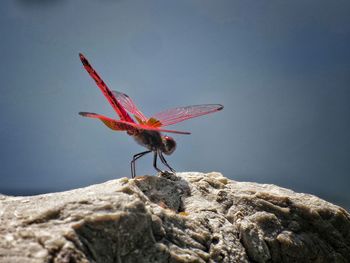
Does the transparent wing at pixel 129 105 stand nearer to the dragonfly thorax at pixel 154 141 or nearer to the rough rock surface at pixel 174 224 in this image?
the dragonfly thorax at pixel 154 141

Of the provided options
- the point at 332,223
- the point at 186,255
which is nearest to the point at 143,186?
the point at 186,255

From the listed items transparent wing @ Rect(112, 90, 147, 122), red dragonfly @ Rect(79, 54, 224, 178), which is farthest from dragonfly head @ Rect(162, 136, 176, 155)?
transparent wing @ Rect(112, 90, 147, 122)

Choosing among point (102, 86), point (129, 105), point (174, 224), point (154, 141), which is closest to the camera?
point (174, 224)

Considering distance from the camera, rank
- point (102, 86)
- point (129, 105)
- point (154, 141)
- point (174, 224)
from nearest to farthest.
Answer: point (174, 224), point (102, 86), point (154, 141), point (129, 105)

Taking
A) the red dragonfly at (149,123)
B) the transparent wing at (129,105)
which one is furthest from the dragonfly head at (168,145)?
the transparent wing at (129,105)

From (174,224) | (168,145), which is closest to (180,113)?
(168,145)

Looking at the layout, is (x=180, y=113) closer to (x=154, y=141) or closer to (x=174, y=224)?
(x=154, y=141)

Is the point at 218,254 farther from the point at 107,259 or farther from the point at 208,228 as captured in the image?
the point at 107,259
